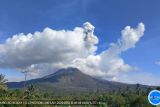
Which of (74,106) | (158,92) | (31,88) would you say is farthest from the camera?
(31,88)

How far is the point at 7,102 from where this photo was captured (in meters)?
83.6

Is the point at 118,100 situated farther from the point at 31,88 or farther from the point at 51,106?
the point at 51,106

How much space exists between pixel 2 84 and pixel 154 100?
322ft

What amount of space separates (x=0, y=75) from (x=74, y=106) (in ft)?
89.4

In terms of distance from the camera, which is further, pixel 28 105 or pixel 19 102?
pixel 28 105

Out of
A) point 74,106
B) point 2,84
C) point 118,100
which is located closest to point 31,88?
point 118,100

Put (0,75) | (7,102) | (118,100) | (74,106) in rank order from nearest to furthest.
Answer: (7,102) < (74,106) < (0,75) < (118,100)

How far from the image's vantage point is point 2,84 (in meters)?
104

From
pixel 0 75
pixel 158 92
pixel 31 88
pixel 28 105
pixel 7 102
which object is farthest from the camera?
pixel 31 88

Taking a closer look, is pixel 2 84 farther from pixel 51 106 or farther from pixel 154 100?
pixel 154 100

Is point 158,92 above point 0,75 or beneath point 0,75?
beneath

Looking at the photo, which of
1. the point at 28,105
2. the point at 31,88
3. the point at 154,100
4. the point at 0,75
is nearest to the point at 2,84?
the point at 0,75

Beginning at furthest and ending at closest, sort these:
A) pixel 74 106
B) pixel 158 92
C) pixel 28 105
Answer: pixel 28 105
pixel 74 106
pixel 158 92

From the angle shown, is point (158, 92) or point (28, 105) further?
point (28, 105)
